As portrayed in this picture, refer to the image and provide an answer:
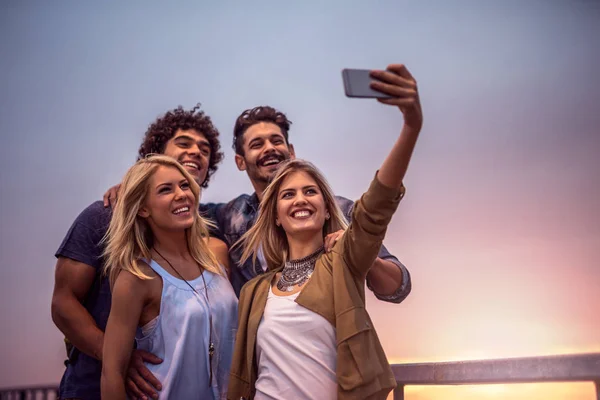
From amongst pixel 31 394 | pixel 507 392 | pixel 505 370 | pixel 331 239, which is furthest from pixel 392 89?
pixel 31 394

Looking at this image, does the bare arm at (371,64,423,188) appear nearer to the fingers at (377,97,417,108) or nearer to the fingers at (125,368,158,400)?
the fingers at (377,97,417,108)

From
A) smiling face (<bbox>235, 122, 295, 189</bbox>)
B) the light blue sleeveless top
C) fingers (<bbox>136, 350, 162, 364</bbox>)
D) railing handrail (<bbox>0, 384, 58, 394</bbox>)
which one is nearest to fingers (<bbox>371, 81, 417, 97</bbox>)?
the light blue sleeveless top

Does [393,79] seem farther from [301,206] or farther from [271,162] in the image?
[271,162]

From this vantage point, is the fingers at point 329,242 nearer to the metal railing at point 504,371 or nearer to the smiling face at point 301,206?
the smiling face at point 301,206

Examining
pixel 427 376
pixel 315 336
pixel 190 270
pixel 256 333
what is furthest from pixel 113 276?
pixel 427 376

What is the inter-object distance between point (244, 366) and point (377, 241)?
45 centimetres

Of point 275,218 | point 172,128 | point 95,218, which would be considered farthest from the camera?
point 172,128

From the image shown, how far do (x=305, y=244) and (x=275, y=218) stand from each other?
15 cm

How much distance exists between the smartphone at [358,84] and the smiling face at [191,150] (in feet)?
4.10

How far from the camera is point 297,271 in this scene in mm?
1605

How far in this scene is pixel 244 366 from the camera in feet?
5.05

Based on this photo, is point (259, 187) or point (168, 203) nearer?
point (168, 203)

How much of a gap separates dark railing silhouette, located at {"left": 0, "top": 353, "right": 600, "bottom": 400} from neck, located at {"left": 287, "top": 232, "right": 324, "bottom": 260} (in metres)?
0.48

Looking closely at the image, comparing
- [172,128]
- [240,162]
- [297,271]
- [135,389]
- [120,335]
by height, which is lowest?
[135,389]
